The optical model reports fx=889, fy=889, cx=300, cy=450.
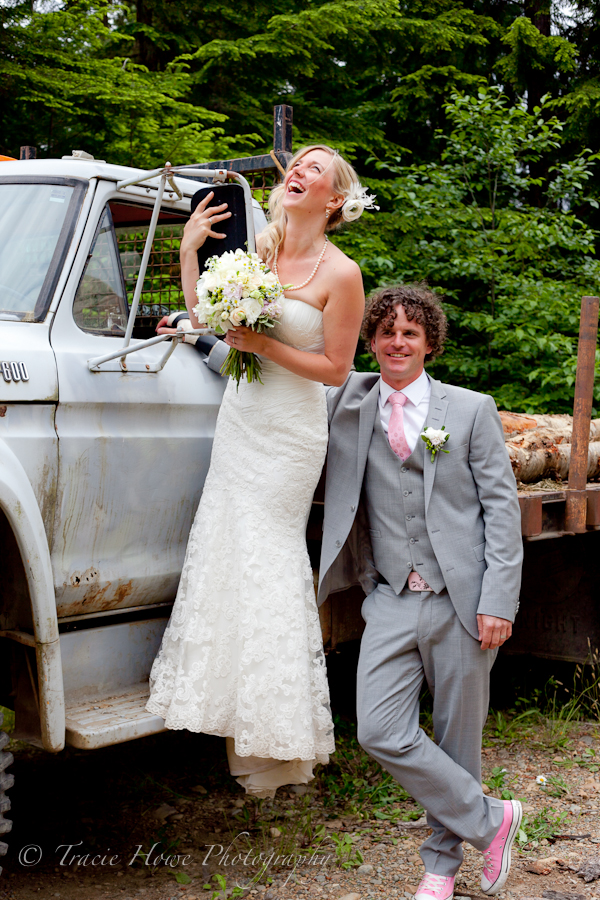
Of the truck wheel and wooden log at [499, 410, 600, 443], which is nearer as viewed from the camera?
the truck wheel

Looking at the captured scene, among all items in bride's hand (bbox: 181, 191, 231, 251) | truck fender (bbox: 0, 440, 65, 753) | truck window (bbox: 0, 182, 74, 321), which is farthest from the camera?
bride's hand (bbox: 181, 191, 231, 251)

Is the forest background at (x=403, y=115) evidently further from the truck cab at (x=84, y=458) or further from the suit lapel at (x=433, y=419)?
the truck cab at (x=84, y=458)

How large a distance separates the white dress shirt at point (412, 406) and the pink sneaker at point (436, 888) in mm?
1396

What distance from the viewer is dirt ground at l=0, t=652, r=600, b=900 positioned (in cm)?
313

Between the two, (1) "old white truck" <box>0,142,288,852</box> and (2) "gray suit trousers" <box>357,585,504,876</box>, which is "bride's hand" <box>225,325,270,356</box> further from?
(2) "gray suit trousers" <box>357,585,504,876</box>

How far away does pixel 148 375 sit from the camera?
10.4 ft

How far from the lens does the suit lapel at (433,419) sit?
291 cm

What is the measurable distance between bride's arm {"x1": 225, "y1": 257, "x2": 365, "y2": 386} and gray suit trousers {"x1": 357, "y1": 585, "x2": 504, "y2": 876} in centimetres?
80

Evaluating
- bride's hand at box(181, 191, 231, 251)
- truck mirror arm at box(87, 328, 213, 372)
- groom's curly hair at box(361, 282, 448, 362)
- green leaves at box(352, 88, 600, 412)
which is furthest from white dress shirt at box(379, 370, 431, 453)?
green leaves at box(352, 88, 600, 412)

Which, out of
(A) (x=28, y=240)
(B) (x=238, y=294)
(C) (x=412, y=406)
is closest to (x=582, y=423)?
(C) (x=412, y=406)

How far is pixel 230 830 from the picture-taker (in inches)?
144

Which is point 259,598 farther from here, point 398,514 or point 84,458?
point 84,458

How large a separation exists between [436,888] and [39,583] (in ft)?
5.24

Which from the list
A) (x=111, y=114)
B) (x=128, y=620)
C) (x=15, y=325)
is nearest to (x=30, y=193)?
(x=15, y=325)
